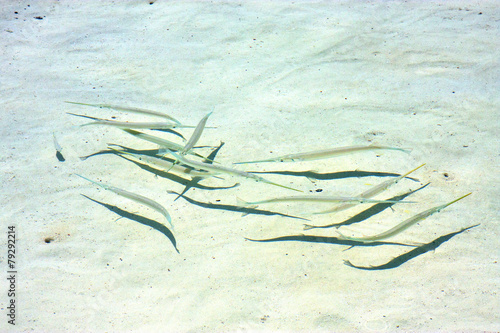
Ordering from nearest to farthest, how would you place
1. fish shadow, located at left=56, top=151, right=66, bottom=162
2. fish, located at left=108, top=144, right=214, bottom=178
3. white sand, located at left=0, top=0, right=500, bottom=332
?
white sand, located at left=0, top=0, right=500, bottom=332
fish, located at left=108, top=144, right=214, bottom=178
fish shadow, located at left=56, top=151, right=66, bottom=162

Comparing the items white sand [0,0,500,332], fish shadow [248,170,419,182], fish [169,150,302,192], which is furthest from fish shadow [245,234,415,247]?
fish shadow [248,170,419,182]

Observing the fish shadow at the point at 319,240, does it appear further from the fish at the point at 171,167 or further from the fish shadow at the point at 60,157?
the fish shadow at the point at 60,157

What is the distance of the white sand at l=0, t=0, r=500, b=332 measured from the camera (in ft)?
8.99

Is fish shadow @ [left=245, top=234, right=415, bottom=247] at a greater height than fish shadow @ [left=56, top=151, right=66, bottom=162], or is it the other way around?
fish shadow @ [left=56, top=151, right=66, bottom=162]

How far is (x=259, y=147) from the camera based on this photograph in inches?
163

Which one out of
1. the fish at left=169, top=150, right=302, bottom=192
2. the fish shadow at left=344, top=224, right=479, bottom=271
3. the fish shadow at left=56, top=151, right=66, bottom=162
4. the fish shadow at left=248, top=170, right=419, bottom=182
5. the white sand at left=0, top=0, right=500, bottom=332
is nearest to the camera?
the white sand at left=0, top=0, right=500, bottom=332

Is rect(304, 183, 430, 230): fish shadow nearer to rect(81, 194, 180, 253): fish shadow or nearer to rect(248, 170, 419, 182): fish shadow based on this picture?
rect(248, 170, 419, 182): fish shadow

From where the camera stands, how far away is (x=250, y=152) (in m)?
4.06

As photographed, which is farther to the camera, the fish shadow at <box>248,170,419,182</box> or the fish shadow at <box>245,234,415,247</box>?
the fish shadow at <box>248,170,419,182</box>

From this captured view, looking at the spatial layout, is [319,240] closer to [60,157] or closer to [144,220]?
[144,220]

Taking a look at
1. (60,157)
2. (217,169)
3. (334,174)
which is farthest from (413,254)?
(60,157)

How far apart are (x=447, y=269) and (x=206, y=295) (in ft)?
6.32

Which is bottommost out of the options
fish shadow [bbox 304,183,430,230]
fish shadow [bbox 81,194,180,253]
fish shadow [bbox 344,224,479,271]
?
fish shadow [bbox 344,224,479,271]

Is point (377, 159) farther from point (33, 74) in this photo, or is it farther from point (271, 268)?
point (33, 74)
